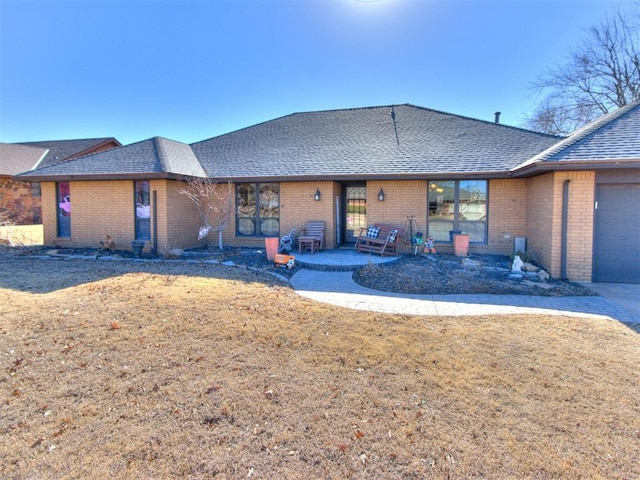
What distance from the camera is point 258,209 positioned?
1251 cm

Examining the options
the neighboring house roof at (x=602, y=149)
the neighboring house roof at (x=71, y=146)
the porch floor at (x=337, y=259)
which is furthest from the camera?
the neighboring house roof at (x=71, y=146)

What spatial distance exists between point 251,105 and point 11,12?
9457 mm

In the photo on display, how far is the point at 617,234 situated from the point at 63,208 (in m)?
16.4

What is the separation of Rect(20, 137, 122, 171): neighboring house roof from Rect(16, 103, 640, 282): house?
47.5 feet

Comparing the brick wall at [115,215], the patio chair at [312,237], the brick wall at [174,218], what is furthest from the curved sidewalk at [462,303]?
the brick wall at [115,215]

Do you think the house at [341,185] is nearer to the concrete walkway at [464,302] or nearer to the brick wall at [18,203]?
the concrete walkway at [464,302]

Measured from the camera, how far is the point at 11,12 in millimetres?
10648

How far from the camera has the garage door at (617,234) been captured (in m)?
7.44

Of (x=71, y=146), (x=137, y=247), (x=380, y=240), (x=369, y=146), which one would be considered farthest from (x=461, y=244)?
(x=71, y=146)

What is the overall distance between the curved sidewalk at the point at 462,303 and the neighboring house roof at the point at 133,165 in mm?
6691

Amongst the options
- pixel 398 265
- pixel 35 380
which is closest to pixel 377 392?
pixel 35 380

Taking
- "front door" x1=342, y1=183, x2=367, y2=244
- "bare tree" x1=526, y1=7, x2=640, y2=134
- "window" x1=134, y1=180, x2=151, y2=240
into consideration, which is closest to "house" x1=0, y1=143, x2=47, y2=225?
"window" x1=134, y1=180, x2=151, y2=240

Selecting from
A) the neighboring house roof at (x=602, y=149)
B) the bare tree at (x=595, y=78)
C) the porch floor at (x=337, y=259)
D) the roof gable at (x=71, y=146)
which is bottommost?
the porch floor at (x=337, y=259)

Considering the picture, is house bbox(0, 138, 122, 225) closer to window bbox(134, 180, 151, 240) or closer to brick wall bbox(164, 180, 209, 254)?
window bbox(134, 180, 151, 240)
